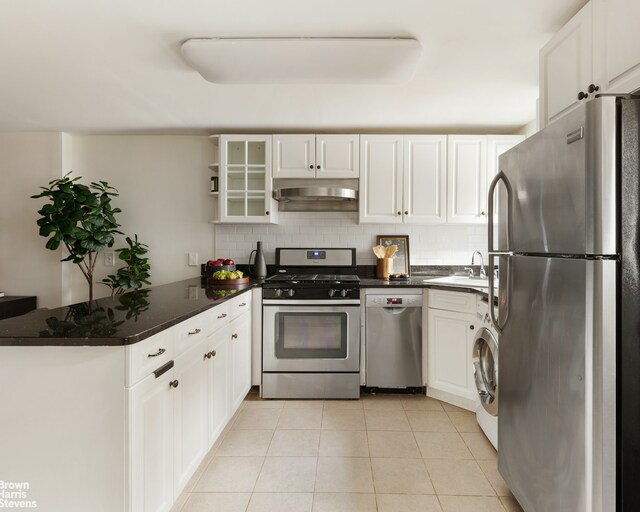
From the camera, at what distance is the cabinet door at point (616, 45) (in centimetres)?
142

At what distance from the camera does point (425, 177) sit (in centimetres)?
346

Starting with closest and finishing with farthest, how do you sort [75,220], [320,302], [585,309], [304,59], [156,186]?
[585,309]
[304,59]
[320,302]
[75,220]
[156,186]

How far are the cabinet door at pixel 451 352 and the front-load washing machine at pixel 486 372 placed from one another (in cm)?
23

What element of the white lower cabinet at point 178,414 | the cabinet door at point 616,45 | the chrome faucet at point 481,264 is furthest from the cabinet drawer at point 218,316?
the chrome faucet at point 481,264

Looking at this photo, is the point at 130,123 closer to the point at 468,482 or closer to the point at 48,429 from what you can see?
the point at 48,429

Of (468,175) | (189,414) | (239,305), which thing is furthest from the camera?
(468,175)

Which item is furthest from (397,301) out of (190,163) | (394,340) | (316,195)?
(190,163)

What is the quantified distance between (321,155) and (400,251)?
1164mm

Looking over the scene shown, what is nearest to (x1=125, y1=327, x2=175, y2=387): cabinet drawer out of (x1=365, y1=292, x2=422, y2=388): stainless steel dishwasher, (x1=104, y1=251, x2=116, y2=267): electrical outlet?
(x1=365, y1=292, x2=422, y2=388): stainless steel dishwasher

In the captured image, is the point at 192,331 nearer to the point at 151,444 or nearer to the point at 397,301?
the point at 151,444

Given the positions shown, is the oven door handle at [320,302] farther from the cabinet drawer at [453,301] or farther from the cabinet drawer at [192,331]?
the cabinet drawer at [192,331]

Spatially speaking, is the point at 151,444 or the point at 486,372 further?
the point at 486,372

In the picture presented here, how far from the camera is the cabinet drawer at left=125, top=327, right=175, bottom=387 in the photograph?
4.34ft

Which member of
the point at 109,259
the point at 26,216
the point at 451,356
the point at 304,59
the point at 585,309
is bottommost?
the point at 451,356
